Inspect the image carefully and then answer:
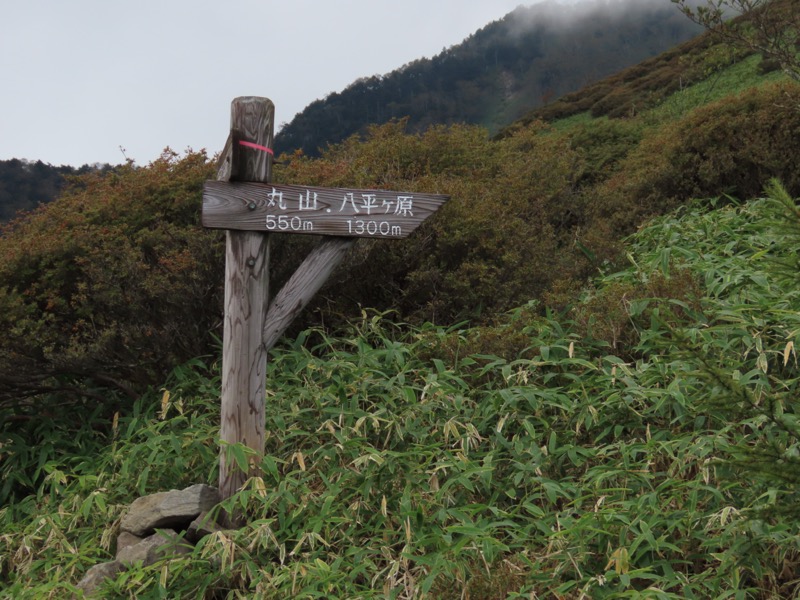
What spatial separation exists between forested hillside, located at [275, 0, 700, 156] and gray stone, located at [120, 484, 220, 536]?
56135mm

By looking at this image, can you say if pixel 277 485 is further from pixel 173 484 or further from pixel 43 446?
pixel 43 446

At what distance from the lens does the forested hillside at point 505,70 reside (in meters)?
78.0

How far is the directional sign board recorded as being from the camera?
15.4 feet

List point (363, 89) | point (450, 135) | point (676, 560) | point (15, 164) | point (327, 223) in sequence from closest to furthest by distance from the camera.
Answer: point (676, 560) → point (327, 223) → point (450, 135) → point (15, 164) → point (363, 89)

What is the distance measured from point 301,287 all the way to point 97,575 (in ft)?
6.35

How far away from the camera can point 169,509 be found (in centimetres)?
448

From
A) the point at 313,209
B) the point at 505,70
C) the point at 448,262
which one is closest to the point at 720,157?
the point at 448,262

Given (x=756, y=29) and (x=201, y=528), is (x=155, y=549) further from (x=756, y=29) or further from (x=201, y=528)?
(x=756, y=29)

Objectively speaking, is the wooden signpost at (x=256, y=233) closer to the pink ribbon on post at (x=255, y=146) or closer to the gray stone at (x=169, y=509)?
the pink ribbon on post at (x=255, y=146)

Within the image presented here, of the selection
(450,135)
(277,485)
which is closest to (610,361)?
(277,485)

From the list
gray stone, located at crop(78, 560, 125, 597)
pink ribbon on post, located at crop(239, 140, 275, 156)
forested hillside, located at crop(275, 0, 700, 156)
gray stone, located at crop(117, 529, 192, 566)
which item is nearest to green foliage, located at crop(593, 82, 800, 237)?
pink ribbon on post, located at crop(239, 140, 275, 156)

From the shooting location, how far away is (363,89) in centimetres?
8394

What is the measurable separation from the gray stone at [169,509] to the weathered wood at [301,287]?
92 centimetres

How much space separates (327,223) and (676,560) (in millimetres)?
2655
